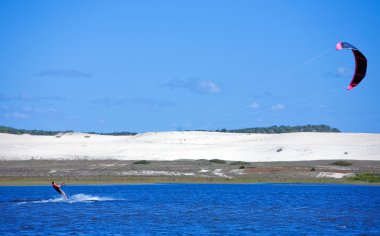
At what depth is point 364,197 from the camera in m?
36.1

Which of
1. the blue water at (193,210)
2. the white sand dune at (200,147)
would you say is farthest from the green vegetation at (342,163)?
the blue water at (193,210)

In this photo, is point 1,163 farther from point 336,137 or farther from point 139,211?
A: point 336,137

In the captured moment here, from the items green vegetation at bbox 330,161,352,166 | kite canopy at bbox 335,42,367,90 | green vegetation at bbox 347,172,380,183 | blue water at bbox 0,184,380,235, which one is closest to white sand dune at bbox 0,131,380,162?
green vegetation at bbox 330,161,352,166

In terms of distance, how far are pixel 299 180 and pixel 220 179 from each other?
16.0 ft

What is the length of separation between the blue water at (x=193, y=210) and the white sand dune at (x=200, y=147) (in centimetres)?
1730

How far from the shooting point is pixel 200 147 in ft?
230

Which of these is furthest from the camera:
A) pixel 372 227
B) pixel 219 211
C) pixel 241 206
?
pixel 241 206

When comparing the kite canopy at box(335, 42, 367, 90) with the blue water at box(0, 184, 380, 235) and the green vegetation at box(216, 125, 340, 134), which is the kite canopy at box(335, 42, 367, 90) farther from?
the green vegetation at box(216, 125, 340, 134)

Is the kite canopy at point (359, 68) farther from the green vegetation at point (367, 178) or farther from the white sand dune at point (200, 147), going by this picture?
the white sand dune at point (200, 147)

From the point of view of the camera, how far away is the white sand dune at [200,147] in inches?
2375

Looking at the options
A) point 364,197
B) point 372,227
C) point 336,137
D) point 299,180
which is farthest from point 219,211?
point 336,137

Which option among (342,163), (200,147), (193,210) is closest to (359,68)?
(193,210)

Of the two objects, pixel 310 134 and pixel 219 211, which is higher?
pixel 310 134

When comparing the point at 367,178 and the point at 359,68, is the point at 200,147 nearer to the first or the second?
the point at 367,178
